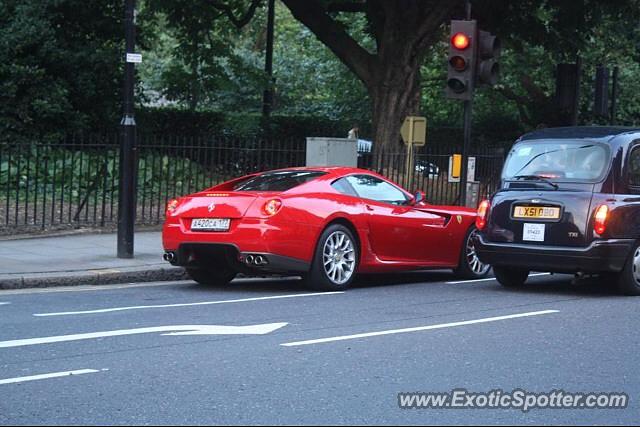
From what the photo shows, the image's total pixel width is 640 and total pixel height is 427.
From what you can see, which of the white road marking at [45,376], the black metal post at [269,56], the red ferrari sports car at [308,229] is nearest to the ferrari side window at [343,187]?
the red ferrari sports car at [308,229]

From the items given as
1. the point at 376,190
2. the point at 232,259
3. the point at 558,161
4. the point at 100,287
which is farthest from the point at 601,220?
the point at 100,287

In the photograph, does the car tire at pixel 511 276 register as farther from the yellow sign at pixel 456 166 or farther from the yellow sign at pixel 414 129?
the yellow sign at pixel 414 129

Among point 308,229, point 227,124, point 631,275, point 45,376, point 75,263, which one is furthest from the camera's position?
point 227,124

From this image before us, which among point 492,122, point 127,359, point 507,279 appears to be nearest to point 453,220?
point 507,279

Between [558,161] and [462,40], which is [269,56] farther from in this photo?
[558,161]

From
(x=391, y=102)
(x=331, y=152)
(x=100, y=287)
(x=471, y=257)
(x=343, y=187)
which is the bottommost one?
(x=100, y=287)

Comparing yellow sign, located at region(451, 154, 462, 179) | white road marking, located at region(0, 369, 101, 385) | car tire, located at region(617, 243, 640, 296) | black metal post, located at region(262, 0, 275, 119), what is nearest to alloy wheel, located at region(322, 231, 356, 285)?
car tire, located at region(617, 243, 640, 296)

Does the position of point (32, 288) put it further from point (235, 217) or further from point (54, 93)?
point (54, 93)

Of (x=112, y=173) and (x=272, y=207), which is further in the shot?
(x=112, y=173)

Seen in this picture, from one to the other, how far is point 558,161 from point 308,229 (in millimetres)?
2911

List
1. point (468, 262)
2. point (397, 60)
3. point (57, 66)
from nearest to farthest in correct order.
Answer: point (468, 262) → point (397, 60) → point (57, 66)

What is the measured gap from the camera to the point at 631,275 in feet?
39.1

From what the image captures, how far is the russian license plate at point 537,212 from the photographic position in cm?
1194

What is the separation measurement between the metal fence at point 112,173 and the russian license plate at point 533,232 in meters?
7.40
